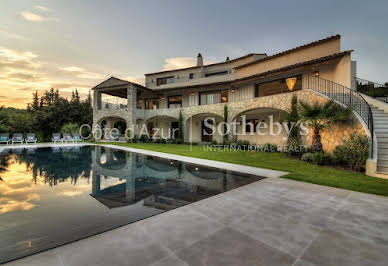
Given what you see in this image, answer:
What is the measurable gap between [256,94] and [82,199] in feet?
56.2

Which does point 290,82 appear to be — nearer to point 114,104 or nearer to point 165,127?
point 165,127

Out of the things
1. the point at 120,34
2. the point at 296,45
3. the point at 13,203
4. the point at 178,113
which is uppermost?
the point at 120,34

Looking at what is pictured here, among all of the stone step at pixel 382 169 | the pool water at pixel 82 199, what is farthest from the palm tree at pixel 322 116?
the pool water at pixel 82 199

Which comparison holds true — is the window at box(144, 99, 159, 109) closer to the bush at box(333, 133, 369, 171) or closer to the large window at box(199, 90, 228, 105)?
the large window at box(199, 90, 228, 105)

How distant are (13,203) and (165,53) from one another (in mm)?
22244

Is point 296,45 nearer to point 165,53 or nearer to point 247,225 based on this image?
point 165,53

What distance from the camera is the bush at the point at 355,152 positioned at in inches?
291

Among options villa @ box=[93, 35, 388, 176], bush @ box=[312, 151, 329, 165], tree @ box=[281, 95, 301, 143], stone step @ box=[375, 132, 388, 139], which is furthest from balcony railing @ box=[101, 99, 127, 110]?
stone step @ box=[375, 132, 388, 139]

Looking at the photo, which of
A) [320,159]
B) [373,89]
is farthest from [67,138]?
[373,89]

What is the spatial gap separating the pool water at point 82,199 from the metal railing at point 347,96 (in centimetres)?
689

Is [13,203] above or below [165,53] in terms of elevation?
below

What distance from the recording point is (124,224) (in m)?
2.97

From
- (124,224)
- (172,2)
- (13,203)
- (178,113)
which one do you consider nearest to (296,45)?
(172,2)

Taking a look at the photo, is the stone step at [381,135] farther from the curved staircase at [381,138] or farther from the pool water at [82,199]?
the pool water at [82,199]
